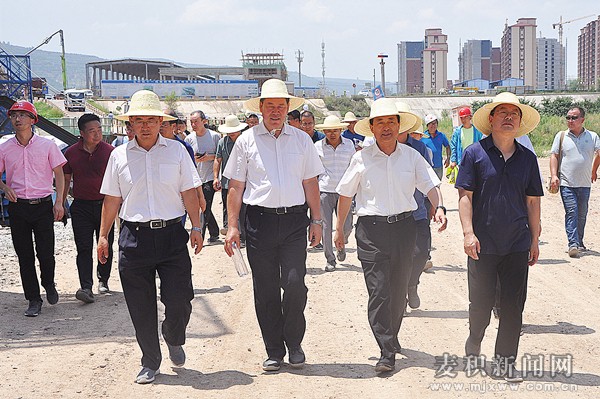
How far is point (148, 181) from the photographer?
20.1ft

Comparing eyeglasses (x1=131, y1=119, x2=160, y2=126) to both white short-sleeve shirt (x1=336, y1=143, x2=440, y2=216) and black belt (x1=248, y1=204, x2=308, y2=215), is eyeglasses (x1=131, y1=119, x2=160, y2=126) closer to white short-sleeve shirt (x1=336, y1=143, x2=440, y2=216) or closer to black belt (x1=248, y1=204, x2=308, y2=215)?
black belt (x1=248, y1=204, x2=308, y2=215)

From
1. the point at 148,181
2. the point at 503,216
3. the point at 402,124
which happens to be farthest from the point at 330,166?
the point at 503,216

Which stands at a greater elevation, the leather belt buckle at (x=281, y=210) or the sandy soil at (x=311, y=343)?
the leather belt buckle at (x=281, y=210)

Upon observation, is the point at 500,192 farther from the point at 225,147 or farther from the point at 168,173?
the point at 225,147

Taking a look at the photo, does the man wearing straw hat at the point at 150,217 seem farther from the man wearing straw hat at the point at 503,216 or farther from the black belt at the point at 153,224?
the man wearing straw hat at the point at 503,216

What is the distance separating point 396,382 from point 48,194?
4644mm

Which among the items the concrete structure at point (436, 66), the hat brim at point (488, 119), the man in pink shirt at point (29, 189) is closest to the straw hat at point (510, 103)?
the hat brim at point (488, 119)

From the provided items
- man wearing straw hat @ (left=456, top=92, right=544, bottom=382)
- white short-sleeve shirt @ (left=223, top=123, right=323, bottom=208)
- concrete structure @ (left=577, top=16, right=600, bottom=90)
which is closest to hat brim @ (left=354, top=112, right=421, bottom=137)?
white short-sleeve shirt @ (left=223, top=123, right=323, bottom=208)

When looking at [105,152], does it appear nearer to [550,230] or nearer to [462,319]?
[462,319]

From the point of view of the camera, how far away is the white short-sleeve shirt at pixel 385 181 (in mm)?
6418

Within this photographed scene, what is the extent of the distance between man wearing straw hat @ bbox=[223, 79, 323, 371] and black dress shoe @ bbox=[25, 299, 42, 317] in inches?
127

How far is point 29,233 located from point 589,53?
178 meters

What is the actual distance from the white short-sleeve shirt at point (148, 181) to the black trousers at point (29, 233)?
2.76 meters

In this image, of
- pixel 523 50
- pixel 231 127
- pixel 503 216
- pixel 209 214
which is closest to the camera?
pixel 503 216
